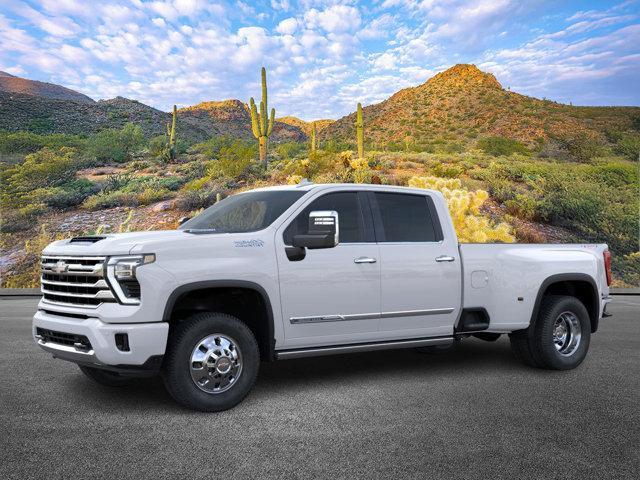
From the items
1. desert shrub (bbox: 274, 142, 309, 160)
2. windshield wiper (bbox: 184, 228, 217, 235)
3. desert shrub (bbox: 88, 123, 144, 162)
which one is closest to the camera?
windshield wiper (bbox: 184, 228, 217, 235)

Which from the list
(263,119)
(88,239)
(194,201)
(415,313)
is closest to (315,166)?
(263,119)

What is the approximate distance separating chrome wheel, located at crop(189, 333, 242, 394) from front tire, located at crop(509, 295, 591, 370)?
358 centimetres

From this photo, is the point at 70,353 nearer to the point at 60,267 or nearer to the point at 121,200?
the point at 60,267

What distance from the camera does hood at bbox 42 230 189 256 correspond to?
541 centimetres

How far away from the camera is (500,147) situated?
46.2m

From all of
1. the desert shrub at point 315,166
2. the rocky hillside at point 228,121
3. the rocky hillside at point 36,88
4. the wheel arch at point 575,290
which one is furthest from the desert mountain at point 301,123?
the wheel arch at point 575,290

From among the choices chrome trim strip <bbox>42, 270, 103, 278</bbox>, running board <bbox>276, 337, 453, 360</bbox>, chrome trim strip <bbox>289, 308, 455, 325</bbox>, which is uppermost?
chrome trim strip <bbox>42, 270, 103, 278</bbox>

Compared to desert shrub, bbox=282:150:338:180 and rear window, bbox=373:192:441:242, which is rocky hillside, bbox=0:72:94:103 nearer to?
desert shrub, bbox=282:150:338:180

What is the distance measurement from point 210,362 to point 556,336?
4282 millimetres

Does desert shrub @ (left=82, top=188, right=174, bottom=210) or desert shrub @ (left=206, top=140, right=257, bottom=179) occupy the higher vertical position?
desert shrub @ (left=206, top=140, right=257, bottom=179)

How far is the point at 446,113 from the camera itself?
2630 inches

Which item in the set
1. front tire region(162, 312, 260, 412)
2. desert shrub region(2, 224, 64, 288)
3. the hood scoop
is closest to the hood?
the hood scoop

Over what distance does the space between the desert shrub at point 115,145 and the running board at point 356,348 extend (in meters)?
36.3

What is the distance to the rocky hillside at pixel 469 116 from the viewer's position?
183 ft
